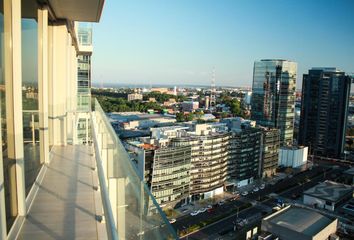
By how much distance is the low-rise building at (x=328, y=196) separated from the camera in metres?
13.2

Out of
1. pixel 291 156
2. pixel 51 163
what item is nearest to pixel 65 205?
pixel 51 163

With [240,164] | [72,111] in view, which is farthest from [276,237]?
[72,111]

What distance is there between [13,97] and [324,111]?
71.7ft

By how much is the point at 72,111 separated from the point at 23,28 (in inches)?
71.8

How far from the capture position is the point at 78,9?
2.36 m

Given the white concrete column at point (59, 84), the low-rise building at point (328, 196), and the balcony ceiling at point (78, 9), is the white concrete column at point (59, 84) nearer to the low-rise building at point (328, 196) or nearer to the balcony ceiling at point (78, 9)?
the balcony ceiling at point (78, 9)

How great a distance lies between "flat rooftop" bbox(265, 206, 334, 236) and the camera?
932cm

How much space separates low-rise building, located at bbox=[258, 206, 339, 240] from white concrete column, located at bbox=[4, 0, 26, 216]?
29.1 ft

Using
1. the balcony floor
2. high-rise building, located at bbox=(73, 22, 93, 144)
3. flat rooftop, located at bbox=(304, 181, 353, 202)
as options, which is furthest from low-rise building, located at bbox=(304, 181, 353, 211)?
the balcony floor

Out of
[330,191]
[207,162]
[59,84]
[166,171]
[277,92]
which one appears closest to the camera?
[59,84]

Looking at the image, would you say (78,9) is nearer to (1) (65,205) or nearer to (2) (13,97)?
(2) (13,97)

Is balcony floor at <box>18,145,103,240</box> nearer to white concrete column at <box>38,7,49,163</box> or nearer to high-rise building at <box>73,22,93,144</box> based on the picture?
white concrete column at <box>38,7,49,163</box>

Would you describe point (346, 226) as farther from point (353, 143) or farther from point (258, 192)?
point (353, 143)

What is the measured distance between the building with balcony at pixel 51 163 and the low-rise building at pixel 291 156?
1796 centimetres
